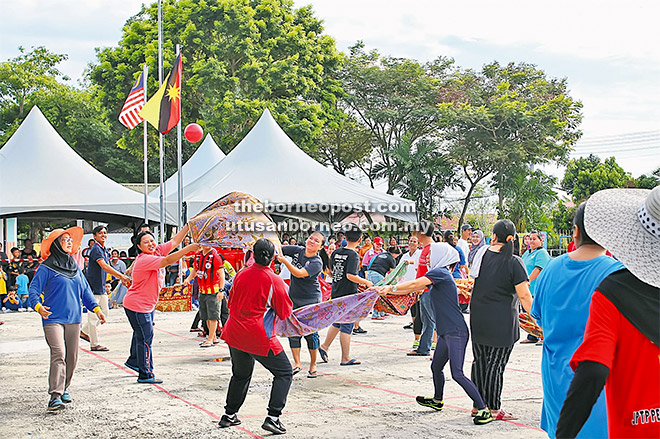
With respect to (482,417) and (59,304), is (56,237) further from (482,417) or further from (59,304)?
(482,417)

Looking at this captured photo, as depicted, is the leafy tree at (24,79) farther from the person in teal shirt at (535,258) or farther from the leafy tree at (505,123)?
the person in teal shirt at (535,258)

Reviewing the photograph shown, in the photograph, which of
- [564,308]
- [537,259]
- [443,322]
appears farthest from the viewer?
[537,259]

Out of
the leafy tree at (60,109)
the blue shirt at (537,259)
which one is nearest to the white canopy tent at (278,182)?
the blue shirt at (537,259)

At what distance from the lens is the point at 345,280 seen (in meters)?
9.21

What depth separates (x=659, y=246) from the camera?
2.34 m

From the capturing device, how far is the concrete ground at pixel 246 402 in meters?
5.65

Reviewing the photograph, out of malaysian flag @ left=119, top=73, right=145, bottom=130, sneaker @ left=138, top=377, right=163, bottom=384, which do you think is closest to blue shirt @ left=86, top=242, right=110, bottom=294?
sneaker @ left=138, top=377, right=163, bottom=384

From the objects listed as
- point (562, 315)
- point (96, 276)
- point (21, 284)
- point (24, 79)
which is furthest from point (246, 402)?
point (24, 79)

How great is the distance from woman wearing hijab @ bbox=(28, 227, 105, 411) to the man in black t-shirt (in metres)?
3.46

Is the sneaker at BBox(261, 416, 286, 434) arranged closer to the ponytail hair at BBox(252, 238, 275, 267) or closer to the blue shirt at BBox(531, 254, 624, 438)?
the ponytail hair at BBox(252, 238, 275, 267)

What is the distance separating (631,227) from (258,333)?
12.2 feet

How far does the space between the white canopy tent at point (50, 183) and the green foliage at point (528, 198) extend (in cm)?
1726

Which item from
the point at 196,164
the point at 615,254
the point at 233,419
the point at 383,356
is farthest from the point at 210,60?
the point at 615,254

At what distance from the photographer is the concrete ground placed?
565cm
